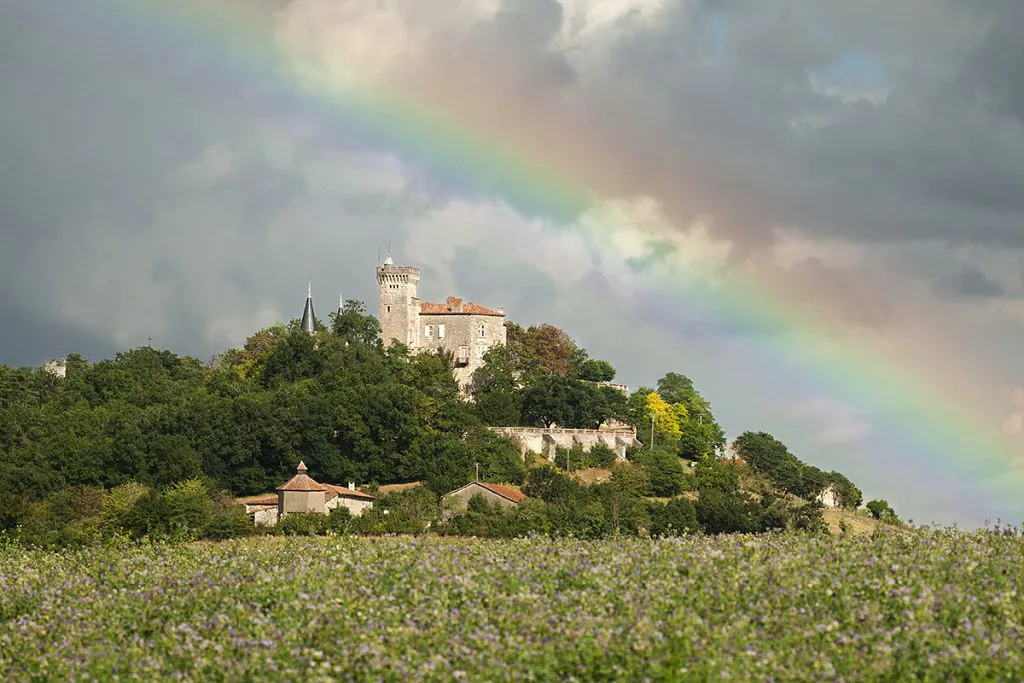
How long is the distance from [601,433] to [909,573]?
2609 inches

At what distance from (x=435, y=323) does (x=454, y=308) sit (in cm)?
183

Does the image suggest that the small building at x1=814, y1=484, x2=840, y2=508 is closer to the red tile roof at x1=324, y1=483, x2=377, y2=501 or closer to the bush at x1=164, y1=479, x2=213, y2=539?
the red tile roof at x1=324, y1=483, x2=377, y2=501

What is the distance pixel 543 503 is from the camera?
206 ft

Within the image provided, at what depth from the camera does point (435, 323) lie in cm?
9819

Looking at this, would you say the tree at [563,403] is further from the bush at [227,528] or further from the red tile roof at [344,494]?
the bush at [227,528]

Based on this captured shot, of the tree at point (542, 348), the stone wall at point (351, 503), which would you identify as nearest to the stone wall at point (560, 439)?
the tree at point (542, 348)

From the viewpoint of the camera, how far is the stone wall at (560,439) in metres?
82.9

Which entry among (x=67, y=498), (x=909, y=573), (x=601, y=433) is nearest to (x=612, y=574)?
(x=909, y=573)

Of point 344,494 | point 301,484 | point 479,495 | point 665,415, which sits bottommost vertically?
point 479,495

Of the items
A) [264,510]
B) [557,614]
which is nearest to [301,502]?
[264,510]

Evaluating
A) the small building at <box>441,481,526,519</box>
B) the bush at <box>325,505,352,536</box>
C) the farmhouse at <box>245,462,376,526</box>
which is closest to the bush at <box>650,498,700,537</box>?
the small building at <box>441,481,526,519</box>

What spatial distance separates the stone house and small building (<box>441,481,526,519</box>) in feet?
88.0

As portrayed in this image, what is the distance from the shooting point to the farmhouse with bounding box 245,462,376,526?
66.8 m

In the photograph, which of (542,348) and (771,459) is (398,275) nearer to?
(542,348)
